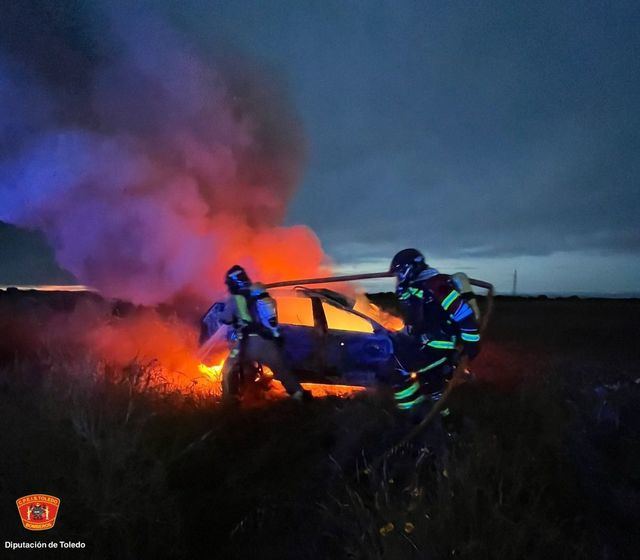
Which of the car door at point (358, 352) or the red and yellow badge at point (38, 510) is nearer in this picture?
the red and yellow badge at point (38, 510)

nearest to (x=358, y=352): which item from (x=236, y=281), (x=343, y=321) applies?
(x=343, y=321)

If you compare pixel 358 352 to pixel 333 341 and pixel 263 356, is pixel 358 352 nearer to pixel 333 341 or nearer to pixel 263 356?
pixel 333 341

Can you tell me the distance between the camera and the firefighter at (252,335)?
6.45 m

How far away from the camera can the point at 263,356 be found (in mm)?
6711

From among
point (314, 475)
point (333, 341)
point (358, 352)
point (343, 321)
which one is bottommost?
point (314, 475)

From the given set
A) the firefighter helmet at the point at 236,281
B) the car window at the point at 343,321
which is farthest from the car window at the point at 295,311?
the firefighter helmet at the point at 236,281

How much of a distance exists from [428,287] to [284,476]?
2.13m

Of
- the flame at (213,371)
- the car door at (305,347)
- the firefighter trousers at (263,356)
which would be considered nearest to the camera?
the firefighter trousers at (263,356)

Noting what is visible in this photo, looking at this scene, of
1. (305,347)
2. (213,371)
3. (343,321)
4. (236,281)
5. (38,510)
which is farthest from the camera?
(213,371)

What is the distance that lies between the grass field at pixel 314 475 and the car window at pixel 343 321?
133 centimetres

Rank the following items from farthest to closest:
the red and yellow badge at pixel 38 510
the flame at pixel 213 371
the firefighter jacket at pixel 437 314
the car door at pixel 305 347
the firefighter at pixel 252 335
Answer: the flame at pixel 213 371 → the car door at pixel 305 347 → the firefighter at pixel 252 335 → the firefighter jacket at pixel 437 314 → the red and yellow badge at pixel 38 510

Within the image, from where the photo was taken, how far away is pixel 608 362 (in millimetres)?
10695

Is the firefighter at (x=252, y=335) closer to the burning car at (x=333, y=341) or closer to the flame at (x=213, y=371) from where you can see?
the burning car at (x=333, y=341)

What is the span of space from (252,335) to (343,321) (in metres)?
1.34
